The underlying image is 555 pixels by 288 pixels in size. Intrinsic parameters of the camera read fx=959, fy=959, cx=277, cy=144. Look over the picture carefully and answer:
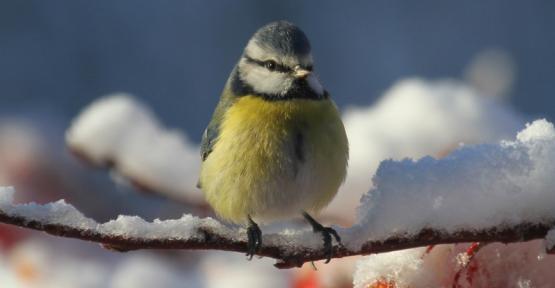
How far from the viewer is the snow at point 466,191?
49 centimetres

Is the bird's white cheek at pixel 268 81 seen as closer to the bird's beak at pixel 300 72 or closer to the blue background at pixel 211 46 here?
the bird's beak at pixel 300 72

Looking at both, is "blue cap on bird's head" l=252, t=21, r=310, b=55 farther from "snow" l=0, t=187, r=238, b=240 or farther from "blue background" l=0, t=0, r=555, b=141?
"blue background" l=0, t=0, r=555, b=141

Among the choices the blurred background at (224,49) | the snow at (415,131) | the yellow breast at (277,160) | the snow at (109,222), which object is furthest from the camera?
the blurred background at (224,49)

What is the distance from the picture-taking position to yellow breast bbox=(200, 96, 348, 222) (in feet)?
2.85

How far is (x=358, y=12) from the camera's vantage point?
185 inches

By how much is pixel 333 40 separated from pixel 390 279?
12.8 feet

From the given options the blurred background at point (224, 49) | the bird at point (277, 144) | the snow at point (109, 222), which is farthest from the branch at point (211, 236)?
the blurred background at point (224, 49)

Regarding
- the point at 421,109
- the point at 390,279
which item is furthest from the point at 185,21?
the point at 390,279

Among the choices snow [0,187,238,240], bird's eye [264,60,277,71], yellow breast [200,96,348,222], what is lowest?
snow [0,187,238,240]

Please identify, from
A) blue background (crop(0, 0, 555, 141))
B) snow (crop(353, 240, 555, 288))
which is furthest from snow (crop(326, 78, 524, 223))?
blue background (crop(0, 0, 555, 141))

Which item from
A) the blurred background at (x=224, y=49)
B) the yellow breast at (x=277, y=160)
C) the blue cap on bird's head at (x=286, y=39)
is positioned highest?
the blurred background at (x=224, y=49)

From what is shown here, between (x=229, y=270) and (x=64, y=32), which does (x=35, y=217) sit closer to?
(x=229, y=270)

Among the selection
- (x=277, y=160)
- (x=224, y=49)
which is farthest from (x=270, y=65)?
(x=224, y=49)

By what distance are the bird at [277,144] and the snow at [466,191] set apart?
12.8 inches
